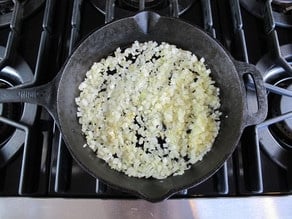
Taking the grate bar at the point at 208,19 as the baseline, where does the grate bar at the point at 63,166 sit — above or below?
below

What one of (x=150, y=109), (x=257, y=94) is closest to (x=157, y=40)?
(x=150, y=109)

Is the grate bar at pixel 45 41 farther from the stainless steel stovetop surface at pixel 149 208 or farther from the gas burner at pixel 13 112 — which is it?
the stainless steel stovetop surface at pixel 149 208

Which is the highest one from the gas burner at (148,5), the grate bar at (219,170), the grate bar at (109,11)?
the gas burner at (148,5)

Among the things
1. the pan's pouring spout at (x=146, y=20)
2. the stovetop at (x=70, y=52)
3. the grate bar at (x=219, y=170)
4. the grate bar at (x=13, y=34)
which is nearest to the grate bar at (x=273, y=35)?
the stovetop at (x=70, y=52)

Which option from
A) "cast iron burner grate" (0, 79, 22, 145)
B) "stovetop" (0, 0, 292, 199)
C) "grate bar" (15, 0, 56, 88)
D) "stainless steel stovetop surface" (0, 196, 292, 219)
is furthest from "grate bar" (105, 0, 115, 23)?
"stainless steel stovetop surface" (0, 196, 292, 219)

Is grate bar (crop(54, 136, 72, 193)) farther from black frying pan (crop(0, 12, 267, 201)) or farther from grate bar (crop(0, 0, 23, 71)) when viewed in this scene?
grate bar (crop(0, 0, 23, 71))

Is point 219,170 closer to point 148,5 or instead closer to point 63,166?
point 63,166
